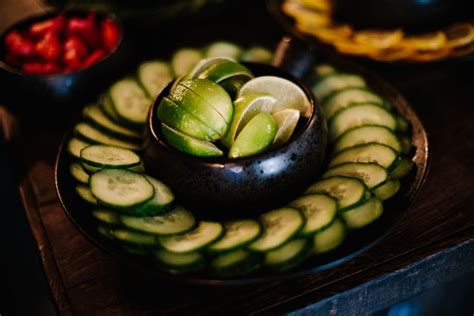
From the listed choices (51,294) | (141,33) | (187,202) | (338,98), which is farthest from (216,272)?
(141,33)

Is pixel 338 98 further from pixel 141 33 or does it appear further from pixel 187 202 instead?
pixel 141 33

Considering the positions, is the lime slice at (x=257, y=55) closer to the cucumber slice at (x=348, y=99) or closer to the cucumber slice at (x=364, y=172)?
the cucumber slice at (x=348, y=99)

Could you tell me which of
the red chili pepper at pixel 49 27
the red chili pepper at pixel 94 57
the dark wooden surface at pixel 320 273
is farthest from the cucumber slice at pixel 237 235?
the red chili pepper at pixel 49 27

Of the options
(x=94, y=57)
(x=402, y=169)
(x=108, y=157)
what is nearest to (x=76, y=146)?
(x=108, y=157)

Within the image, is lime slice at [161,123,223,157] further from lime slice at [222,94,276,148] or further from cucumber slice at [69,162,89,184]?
cucumber slice at [69,162,89,184]

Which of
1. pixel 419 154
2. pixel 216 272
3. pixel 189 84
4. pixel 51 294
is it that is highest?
pixel 189 84
